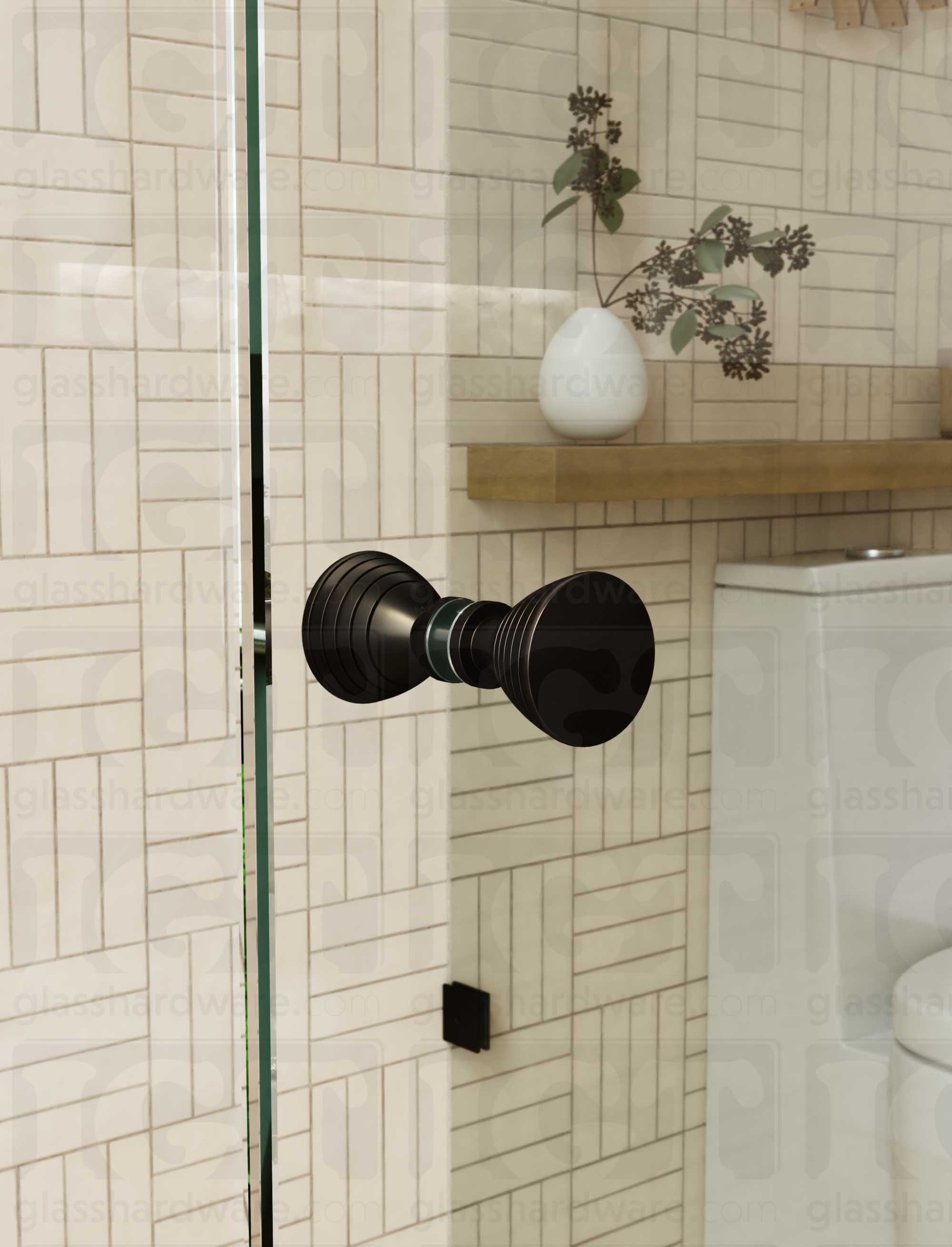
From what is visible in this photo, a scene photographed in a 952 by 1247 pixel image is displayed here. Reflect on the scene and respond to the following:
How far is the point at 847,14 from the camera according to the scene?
1.63 ft

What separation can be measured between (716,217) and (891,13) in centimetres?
10

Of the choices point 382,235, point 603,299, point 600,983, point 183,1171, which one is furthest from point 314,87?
point 183,1171

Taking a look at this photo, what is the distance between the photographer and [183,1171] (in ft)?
3.21

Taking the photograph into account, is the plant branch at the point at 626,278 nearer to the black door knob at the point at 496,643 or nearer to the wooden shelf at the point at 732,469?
the wooden shelf at the point at 732,469

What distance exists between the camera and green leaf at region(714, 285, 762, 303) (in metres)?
0.54

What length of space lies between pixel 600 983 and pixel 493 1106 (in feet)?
0.40

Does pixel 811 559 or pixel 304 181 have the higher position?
pixel 304 181

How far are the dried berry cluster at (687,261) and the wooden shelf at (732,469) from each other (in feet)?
0.13

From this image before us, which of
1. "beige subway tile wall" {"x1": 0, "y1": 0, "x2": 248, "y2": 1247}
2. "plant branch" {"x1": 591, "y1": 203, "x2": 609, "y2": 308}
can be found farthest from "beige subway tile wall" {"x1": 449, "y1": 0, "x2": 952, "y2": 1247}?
"beige subway tile wall" {"x1": 0, "y1": 0, "x2": 248, "y2": 1247}

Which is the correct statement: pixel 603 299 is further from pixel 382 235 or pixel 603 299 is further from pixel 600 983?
pixel 600 983

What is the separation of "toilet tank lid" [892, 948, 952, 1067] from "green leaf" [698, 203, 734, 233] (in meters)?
0.32

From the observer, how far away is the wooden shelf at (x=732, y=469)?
1.64 feet

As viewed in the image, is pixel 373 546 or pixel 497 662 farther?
pixel 373 546

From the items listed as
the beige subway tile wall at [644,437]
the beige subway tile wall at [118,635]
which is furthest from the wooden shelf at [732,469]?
the beige subway tile wall at [118,635]
